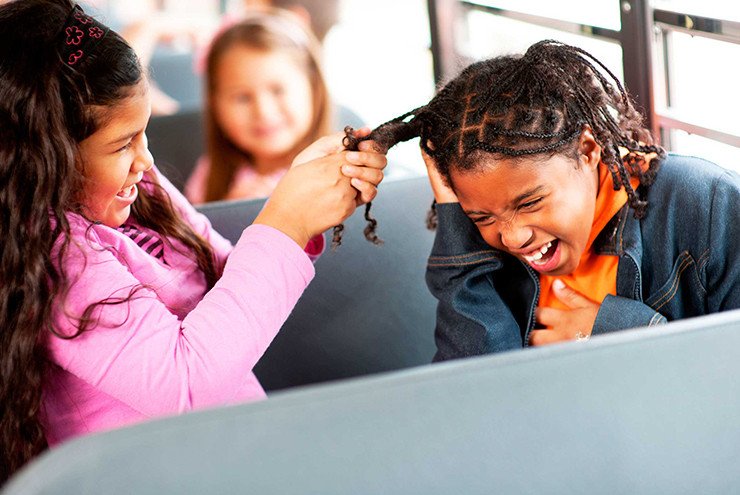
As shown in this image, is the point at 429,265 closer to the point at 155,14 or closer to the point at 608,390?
the point at 608,390

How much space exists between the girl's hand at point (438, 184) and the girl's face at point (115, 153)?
34 cm

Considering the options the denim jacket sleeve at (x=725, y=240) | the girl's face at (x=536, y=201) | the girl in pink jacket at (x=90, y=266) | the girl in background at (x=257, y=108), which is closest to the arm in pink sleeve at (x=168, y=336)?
the girl in pink jacket at (x=90, y=266)

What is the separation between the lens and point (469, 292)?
3.86ft

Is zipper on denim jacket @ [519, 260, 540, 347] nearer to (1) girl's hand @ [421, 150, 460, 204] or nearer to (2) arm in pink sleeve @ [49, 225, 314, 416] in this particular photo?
(1) girl's hand @ [421, 150, 460, 204]

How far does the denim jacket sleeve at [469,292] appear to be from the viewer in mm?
1162

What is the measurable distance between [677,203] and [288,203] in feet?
1.46

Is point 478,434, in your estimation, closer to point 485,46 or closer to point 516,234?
point 516,234

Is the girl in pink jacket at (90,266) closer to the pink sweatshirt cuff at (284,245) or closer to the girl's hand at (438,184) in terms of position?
the pink sweatshirt cuff at (284,245)

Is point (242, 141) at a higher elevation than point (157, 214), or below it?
below

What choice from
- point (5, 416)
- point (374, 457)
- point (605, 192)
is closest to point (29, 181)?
point (5, 416)

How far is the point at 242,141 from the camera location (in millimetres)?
2676

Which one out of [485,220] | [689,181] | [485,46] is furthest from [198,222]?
[485,46]

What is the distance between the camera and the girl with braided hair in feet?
3.31

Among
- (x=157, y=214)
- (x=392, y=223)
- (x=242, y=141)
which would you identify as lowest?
(x=242, y=141)
